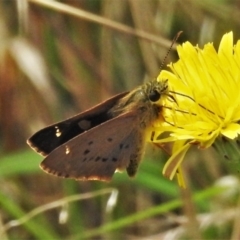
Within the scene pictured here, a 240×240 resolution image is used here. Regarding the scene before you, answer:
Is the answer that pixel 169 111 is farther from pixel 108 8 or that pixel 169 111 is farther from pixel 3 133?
pixel 3 133

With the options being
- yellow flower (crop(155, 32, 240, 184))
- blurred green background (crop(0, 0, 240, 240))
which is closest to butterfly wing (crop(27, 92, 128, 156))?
yellow flower (crop(155, 32, 240, 184))

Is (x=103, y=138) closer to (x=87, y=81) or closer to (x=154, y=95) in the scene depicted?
(x=154, y=95)

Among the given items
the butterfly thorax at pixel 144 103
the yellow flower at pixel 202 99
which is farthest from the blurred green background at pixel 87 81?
the yellow flower at pixel 202 99

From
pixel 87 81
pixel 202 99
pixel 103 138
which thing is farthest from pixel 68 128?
pixel 87 81

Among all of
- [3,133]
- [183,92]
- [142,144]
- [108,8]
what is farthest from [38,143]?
[3,133]

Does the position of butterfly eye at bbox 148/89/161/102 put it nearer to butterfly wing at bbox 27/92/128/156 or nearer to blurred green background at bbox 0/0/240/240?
butterfly wing at bbox 27/92/128/156
